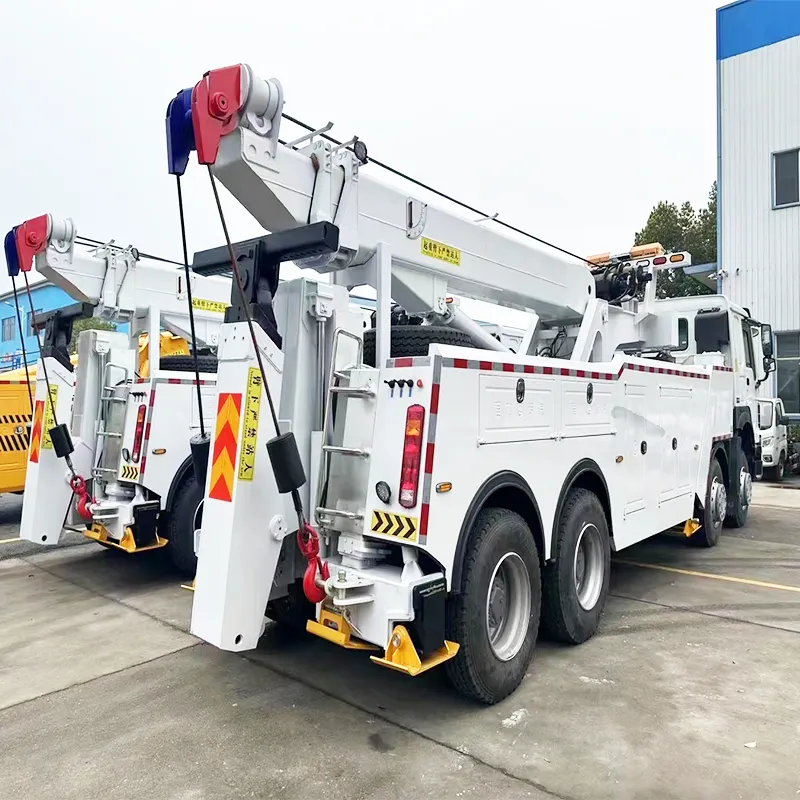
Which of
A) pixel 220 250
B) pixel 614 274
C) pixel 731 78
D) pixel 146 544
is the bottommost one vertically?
pixel 146 544

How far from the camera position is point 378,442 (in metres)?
3.42

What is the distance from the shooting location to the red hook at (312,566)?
3355 mm

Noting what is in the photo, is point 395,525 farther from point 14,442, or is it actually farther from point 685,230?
point 685,230

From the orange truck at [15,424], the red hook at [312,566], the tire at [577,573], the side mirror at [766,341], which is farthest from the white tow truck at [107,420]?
the side mirror at [766,341]


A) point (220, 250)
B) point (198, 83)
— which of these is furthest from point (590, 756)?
point (198, 83)

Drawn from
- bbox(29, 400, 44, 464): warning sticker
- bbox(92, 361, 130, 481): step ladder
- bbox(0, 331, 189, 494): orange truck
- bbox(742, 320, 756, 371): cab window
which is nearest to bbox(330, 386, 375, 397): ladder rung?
bbox(92, 361, 130, 481): step ladder

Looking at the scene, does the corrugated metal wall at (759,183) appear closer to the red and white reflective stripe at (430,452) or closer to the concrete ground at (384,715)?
the concrete ground at (384,715)

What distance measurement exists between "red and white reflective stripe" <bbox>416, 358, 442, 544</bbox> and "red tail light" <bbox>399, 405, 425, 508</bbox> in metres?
0.04

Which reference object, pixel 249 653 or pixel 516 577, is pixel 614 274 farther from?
pixel 249 653

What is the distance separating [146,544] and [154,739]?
2.99m

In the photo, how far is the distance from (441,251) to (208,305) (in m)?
4.31

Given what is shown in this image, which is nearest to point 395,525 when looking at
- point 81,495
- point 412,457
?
point 412,457

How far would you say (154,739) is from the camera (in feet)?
11.0

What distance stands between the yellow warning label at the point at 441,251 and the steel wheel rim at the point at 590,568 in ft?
6.79
